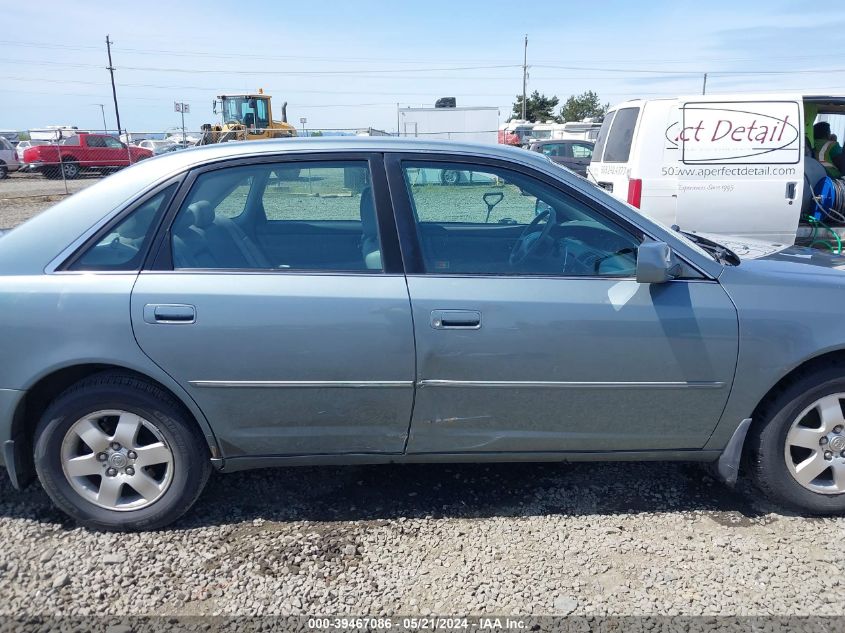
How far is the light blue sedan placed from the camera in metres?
2.64

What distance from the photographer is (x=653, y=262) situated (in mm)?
2590

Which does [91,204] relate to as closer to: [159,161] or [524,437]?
[159,161]

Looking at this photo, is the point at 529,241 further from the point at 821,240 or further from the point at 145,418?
the point at 821,240

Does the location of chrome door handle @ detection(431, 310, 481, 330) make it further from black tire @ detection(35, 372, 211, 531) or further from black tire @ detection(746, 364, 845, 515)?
black tire @ detection(746, 364, 845, 515)

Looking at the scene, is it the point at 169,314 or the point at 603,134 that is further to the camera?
the point at 603,134

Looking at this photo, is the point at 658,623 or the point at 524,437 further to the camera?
the point at 524,437

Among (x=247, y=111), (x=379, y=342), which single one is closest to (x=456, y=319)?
(x=379, y=342)

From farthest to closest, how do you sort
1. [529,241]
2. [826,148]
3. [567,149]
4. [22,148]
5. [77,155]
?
[22,148], [77,155], [567,149], [826,148], [529,241]

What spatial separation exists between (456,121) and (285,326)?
2508 centimetres

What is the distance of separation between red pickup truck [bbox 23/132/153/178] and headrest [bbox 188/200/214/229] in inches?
901

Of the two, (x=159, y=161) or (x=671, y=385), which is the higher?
(x=159, y=161)

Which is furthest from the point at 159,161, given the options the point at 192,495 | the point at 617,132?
the point at 617,132

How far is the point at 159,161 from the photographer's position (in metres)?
2.85

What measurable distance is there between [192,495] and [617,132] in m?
6.12
